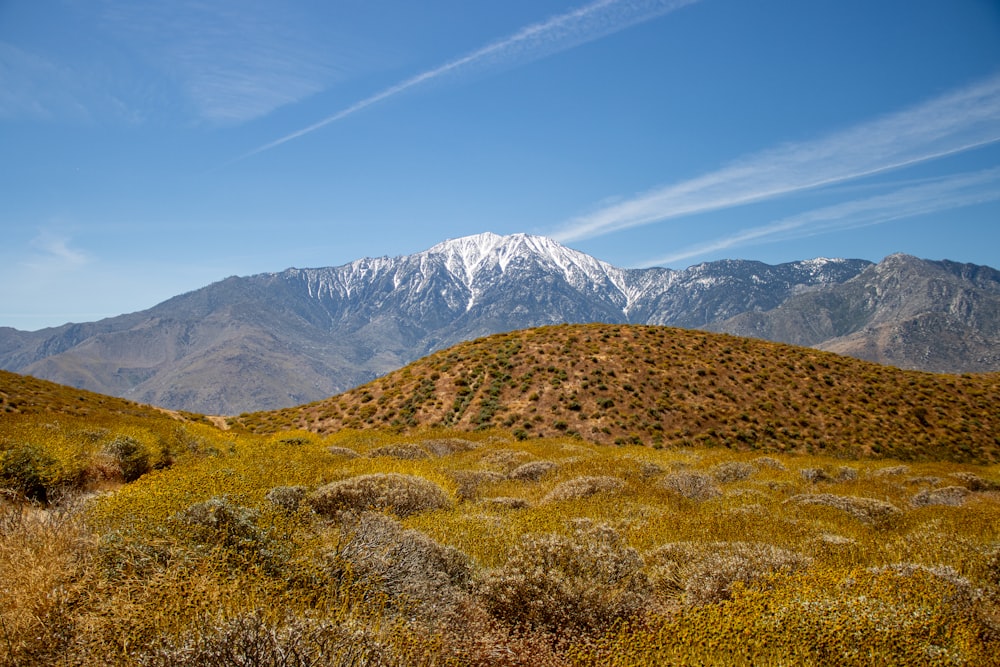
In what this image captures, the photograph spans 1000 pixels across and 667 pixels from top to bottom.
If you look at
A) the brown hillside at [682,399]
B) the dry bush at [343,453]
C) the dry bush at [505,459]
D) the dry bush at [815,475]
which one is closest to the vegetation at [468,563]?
the dry bush at [505,459]

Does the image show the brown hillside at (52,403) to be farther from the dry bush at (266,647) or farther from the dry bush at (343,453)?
the dry bush at (266,647)

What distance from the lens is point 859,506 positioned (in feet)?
42.0

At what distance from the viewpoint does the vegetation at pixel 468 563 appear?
4.88 metres

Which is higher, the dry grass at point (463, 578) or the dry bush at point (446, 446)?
the dry grass at point (463, 578)

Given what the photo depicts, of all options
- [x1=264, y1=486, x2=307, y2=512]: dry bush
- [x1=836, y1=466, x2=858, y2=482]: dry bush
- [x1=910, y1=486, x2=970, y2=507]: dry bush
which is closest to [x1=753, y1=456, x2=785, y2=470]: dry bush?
[x1=836, y1=466, x2=858, y2=482]: dry bush

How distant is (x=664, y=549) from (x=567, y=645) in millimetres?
3181

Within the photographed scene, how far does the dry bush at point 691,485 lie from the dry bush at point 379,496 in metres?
7.06

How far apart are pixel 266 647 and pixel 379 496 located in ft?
20.2

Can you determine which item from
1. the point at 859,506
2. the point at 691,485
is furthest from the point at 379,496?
the point at 859,506

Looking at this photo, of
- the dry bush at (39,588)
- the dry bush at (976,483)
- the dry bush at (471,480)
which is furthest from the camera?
the dry bush at (976,483)

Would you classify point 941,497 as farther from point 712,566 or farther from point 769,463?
point 712,566

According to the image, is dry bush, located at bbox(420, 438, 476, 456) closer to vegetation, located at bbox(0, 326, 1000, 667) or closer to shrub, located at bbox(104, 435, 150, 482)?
vegetation, located at bbox(0, 326, 1000, 667)

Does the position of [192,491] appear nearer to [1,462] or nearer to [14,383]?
[1,462]

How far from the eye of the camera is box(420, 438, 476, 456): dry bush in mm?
23297
